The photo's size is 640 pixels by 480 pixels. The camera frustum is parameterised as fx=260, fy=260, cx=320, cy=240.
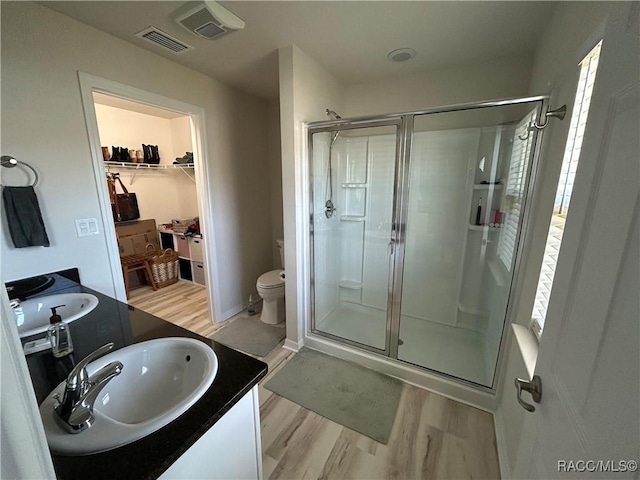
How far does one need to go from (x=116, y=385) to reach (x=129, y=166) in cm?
349

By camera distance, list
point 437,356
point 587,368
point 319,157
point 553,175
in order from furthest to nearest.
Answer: point 319,157 → point 437,356 → point 553,175 → point 587,368

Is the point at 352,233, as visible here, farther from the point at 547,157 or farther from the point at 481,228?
the point at 547,157

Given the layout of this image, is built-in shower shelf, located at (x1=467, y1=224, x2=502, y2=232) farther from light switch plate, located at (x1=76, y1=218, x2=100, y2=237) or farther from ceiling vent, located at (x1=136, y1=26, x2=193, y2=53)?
light switch plate, located at (x1=76, y1=218, x2=100, y2=237)

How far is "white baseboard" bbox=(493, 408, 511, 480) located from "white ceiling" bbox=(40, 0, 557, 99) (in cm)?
242

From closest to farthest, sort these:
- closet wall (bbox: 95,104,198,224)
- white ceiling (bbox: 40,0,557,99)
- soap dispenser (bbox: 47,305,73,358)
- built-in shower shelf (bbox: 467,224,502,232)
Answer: soap dispenser (bbox: 47,305,73,358) → white ceiling (bbox: 40,0,557,99) → built-in shower shelf (bbox: 467,224,502,232) → closet wall (bbox: 95,104,198,224)

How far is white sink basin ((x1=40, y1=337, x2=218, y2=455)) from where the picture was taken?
0.74 meters

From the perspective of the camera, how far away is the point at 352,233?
3000mm

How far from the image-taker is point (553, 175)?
4.06ft

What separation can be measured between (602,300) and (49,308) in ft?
7.22

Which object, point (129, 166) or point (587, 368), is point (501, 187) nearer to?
point (587, 368)

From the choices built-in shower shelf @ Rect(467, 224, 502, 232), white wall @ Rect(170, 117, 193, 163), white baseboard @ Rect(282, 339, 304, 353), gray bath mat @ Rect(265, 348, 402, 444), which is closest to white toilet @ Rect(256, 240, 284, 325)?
white baseboard @ Rect(282, 339, 304, 353)

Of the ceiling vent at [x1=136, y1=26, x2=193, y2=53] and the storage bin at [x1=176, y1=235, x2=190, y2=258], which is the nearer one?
the ceiling vent at [x1=136, y1=26, x2=193, y2=53]

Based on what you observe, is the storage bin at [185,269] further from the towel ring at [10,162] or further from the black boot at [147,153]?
the towel ring at [10,162]

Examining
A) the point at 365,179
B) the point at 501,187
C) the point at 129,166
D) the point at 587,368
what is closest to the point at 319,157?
the point at 365,179
